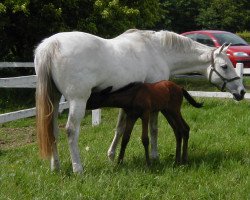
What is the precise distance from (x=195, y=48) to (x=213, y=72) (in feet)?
1.48

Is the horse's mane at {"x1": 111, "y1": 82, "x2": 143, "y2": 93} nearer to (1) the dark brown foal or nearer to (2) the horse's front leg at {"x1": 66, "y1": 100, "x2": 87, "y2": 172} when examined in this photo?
(1) the dark brown foal

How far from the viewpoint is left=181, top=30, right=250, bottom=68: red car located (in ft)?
49.9

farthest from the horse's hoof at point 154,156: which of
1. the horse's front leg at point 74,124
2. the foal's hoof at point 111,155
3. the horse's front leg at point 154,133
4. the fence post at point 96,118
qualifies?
the fence post at point 96,118

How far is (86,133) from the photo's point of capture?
8148 millimetres

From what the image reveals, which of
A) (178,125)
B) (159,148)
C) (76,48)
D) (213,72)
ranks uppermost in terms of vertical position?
(76,48)

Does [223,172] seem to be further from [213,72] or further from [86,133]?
[86,133]

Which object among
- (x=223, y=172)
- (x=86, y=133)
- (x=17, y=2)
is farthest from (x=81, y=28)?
(x=223, y=172)

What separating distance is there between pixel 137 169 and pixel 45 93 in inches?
56.4

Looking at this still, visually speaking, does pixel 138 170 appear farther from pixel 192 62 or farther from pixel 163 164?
pixel 192 62

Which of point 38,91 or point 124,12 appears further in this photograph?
point 124,12

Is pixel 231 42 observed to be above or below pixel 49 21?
below

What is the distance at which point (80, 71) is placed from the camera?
17.1ft

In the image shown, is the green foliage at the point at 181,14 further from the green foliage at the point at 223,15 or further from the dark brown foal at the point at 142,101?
the dark brown foal at the point at 142,101

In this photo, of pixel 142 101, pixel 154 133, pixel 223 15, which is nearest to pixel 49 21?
pixel 154 133
